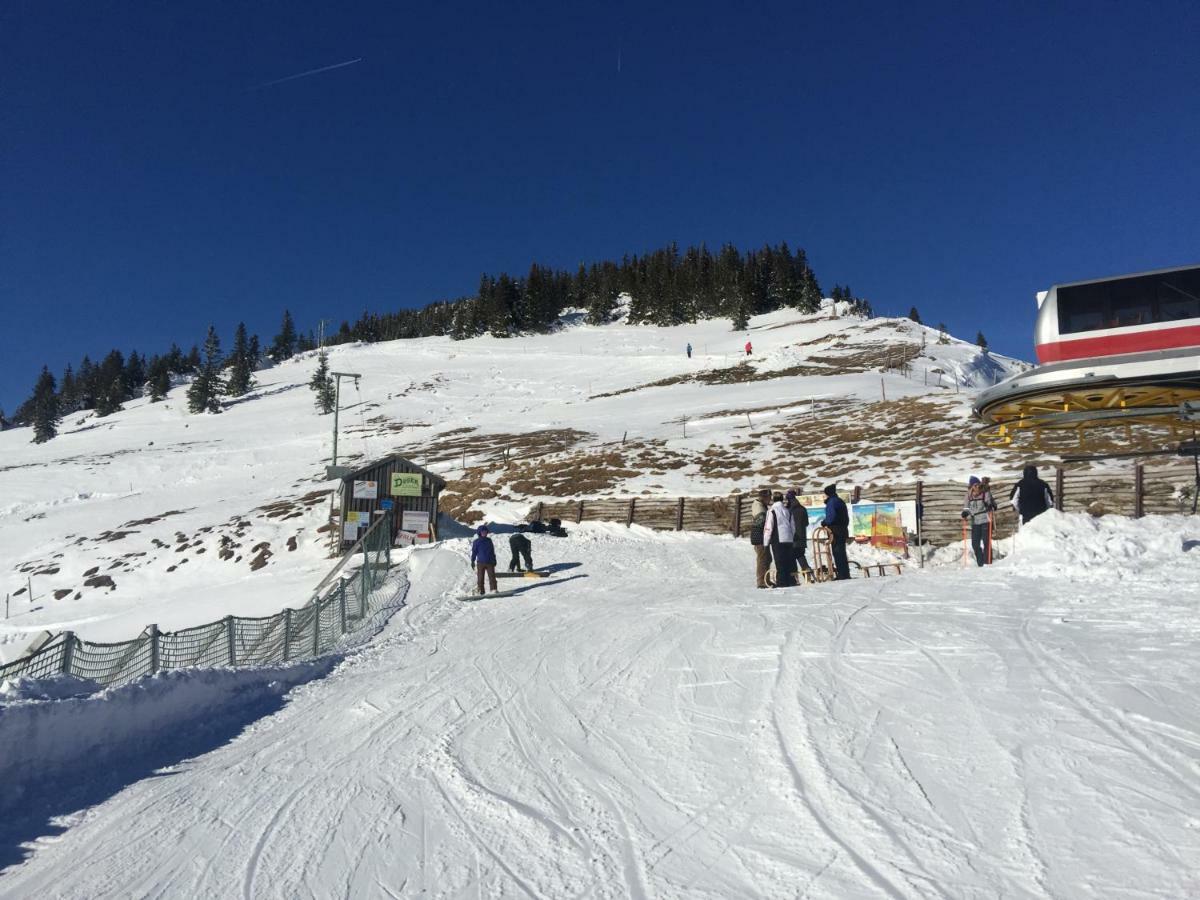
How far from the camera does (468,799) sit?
5.03 metres

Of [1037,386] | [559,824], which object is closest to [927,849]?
[559,824]

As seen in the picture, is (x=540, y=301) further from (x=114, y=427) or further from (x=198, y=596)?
A: (x=198, y=596)

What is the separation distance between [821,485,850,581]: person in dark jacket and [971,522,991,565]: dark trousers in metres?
2.66

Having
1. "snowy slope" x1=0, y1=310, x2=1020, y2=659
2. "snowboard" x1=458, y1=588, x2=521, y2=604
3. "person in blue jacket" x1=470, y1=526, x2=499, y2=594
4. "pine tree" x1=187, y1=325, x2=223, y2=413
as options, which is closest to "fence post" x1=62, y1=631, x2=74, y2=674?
"snowboard" x1=458, y1=588, x2=521, y2=604

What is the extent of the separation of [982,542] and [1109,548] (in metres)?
2.87

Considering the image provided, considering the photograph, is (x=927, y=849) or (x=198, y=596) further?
(x=198, y=596)

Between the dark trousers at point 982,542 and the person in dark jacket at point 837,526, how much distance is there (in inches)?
105

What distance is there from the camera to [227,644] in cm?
1023

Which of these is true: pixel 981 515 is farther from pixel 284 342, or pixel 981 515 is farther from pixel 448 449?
pixel 284 342

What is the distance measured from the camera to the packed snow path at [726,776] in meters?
A: 3.83

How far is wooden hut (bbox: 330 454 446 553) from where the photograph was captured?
2425 centimetres

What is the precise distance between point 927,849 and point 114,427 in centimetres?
8802

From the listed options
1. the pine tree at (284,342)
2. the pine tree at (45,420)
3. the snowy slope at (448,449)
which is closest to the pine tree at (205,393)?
the snowy slope at (448,449)

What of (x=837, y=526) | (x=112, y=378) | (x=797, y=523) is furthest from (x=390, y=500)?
(x=112, y=378)
